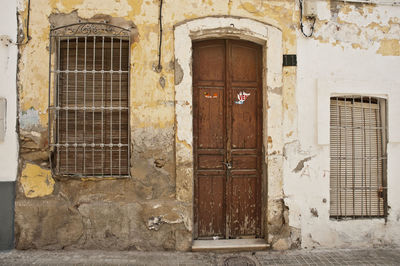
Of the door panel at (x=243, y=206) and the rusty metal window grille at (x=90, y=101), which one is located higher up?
the rusty metal window grille at (x=90, y=101)

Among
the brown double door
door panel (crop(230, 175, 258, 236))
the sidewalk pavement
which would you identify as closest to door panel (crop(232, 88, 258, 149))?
the brown double door

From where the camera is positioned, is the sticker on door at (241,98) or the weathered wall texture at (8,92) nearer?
the weathered wall texture at (8,92)

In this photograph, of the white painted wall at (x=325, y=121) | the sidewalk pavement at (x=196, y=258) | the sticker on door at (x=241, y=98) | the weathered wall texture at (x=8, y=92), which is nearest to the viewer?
the sidewalk pavement at (x=196, y=258)

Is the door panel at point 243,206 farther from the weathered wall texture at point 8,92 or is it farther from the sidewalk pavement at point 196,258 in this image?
the weathered wall texture at point 8,92

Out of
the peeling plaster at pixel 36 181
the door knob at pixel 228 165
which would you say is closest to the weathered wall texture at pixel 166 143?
the peeling plaster at pixel 36 181

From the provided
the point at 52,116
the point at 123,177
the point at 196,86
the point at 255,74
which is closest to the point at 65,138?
the point at 52,116

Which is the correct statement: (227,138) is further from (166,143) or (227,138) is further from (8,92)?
(8,92)

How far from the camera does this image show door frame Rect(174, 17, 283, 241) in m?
3.89

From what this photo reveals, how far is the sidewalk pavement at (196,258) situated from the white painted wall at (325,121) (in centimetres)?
25

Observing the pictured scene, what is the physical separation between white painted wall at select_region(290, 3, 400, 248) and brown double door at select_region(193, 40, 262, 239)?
0.54 metres

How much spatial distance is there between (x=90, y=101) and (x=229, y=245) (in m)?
2.79

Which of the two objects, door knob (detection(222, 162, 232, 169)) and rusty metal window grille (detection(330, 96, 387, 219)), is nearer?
door knob (detection(222, 162, 232, 169))

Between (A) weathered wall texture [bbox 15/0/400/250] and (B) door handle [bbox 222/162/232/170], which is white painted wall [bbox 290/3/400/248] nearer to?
(A) weathered wall texture [bbox 15/0/400/250]

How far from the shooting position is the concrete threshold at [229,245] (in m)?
3.90
